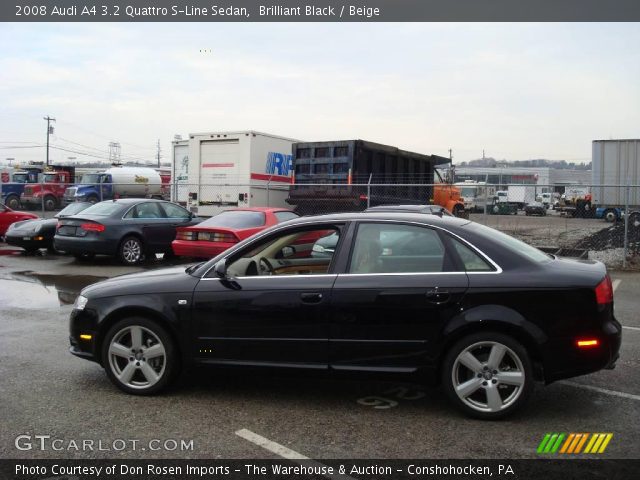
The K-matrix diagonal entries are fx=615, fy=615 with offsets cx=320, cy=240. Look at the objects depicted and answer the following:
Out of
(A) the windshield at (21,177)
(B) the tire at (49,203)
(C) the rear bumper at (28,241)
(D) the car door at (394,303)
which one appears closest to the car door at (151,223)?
(C) the rear bumper at (28,241)

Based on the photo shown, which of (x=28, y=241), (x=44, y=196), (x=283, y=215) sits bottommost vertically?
(x=28, y=241)

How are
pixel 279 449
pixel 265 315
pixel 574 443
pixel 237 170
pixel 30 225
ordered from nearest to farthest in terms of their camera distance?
pixel 279 449 → pixel 574 443 → pixel 265 315 → pixel 30 225 → pixel 237 170

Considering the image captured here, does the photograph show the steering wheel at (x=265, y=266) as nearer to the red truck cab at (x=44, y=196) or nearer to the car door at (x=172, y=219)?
the car door at (x=172, y=219)

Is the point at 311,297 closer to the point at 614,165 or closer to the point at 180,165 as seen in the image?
the point at 180,165

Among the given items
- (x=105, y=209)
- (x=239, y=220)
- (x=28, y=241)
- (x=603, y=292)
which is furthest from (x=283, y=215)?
(x=603, y=292)

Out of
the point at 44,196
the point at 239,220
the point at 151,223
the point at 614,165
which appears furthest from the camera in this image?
the point at 44,196

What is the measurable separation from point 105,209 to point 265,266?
941 cm

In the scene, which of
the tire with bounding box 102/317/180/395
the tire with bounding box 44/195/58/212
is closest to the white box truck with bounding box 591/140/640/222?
the tire with bounding box 102/317/180/395

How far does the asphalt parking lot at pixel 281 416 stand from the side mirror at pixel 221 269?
1.00m

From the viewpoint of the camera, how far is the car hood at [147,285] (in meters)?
4.98

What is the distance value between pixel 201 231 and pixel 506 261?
7.53 meters

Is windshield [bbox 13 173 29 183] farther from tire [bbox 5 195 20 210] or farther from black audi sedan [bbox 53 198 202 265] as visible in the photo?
black audi sedan [bbox 53 198 202 265]

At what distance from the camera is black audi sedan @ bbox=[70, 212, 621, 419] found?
4.38 m

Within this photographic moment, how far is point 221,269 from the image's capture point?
491cm
